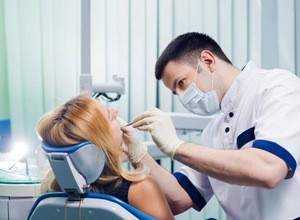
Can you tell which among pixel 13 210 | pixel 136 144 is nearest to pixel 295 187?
pixel 136 144

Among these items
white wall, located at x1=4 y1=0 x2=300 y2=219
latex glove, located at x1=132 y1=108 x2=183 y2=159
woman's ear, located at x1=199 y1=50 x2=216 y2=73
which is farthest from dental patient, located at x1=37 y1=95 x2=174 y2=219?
white wall, located at x1=4 y1=0 x2=300 y2=219

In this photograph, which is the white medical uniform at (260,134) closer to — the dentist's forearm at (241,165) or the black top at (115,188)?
the dentist's forearm at (241,165)

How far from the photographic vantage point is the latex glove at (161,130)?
4.28 feet

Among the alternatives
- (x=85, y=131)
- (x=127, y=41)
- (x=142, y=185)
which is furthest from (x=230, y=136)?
(x=127, y=41)

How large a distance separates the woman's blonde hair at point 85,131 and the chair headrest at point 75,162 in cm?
5

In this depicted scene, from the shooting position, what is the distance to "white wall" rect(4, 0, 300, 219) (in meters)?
2.37

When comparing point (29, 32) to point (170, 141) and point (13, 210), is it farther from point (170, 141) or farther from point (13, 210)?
point (170, 141)

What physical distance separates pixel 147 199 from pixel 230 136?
1.46 ft

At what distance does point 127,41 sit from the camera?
248 centimetres

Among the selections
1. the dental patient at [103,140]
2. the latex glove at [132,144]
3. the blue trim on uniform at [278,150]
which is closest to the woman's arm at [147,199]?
the dental patient at [103,140]

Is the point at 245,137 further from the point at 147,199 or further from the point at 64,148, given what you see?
the point at 64,148

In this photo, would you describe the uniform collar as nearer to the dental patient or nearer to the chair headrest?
the dental patient

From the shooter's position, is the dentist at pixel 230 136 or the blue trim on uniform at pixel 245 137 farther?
the blue trim on uniform at pixel 245 137

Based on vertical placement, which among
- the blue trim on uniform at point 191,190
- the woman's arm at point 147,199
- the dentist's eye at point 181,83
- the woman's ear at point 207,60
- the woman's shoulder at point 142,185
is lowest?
the blue trim on uniform at point 191,190
